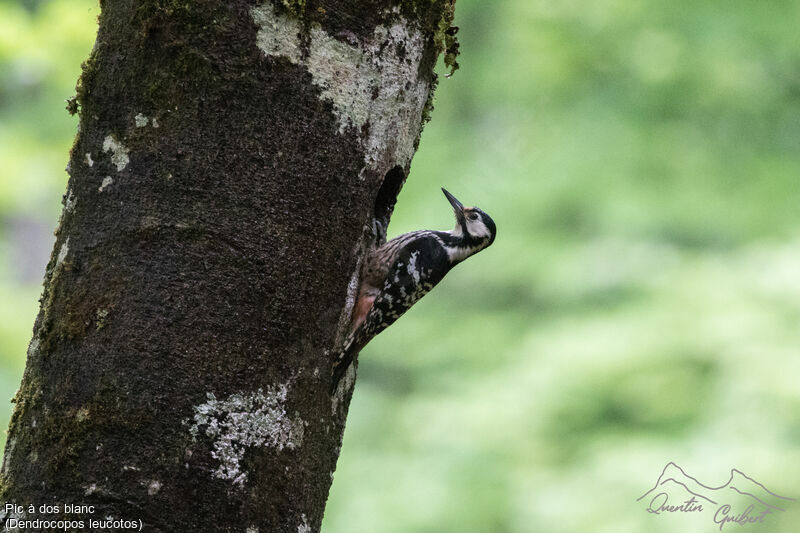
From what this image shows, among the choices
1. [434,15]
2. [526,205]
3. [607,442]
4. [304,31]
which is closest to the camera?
[304,31]

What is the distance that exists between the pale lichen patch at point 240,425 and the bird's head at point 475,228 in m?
2.32

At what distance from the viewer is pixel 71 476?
217 centimetres

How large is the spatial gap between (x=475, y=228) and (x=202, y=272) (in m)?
2.45

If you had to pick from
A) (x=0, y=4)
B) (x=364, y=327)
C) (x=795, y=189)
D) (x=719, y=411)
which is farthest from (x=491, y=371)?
(x=0, y=4)

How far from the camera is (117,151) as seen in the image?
2.41 meters

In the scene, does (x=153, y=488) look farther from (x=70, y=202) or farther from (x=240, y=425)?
(x=70, y=202)

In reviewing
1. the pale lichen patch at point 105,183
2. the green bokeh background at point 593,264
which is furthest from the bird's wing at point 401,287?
the green bokeh background at point 593,264

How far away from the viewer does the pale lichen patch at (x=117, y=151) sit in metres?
2.39

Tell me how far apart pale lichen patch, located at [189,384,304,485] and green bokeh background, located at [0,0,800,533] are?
4321mm

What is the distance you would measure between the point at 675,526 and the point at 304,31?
479cm

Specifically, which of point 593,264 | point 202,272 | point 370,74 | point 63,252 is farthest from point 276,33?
point 593,264

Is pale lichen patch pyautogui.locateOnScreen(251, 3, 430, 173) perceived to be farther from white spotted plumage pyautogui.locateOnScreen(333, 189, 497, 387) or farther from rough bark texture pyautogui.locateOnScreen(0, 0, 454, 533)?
white spotted plumage pyautogui.locateOnScreen(333, 189, 497, 387)

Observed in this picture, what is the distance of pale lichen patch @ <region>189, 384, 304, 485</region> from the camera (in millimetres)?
2230

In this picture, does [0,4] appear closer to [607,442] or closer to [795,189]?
[607,442]
